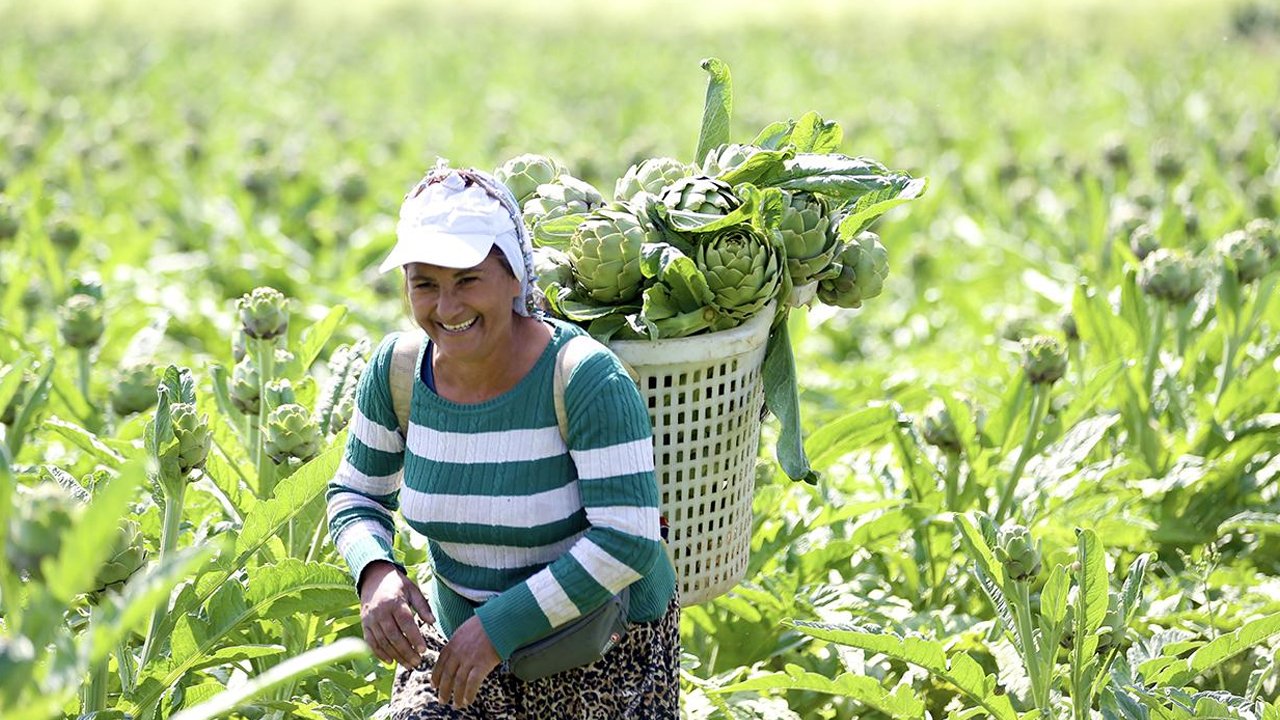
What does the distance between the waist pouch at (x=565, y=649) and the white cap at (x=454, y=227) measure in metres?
0.46

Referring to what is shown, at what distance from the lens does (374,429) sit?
2.15 metres

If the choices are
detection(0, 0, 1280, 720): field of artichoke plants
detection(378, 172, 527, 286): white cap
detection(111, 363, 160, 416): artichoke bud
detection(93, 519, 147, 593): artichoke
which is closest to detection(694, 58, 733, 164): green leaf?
A: detection(0, 0, 1280, 720): field of artichoke plants

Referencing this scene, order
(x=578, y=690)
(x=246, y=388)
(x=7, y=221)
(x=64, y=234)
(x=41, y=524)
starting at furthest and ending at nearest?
(x=64, y=234)
(x=7, y=221)
(x=246, y=388)
(x=578, y=690)
(x=41, y=524)

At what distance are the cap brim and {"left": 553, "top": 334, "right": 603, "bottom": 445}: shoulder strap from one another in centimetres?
17

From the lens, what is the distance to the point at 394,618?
2012 millimetres

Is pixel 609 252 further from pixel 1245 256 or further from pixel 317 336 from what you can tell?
pixel 1245 256

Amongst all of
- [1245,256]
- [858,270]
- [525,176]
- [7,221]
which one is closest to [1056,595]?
[858,270]

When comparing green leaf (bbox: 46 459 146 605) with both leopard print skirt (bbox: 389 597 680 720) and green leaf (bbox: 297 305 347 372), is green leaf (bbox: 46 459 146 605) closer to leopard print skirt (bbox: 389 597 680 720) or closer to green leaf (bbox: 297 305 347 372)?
leopard print skirt (bbox: 389 597 680 720)

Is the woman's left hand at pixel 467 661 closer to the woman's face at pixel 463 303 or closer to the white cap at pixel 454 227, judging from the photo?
the woman's face at pixel 463 303

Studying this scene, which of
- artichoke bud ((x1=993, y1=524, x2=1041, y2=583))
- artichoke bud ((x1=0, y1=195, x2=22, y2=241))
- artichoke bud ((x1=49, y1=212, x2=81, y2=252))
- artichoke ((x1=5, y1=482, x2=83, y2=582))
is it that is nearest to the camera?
artichoke ((x1=5, y1=482, x2=83, y2=582))

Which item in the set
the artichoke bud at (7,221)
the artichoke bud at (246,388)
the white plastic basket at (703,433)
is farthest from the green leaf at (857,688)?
the artichoke bud at (7,221)

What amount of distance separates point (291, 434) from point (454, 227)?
0.64 m

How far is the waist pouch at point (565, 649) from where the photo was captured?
2.03m

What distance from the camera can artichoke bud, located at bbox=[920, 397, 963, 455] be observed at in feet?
9.70
